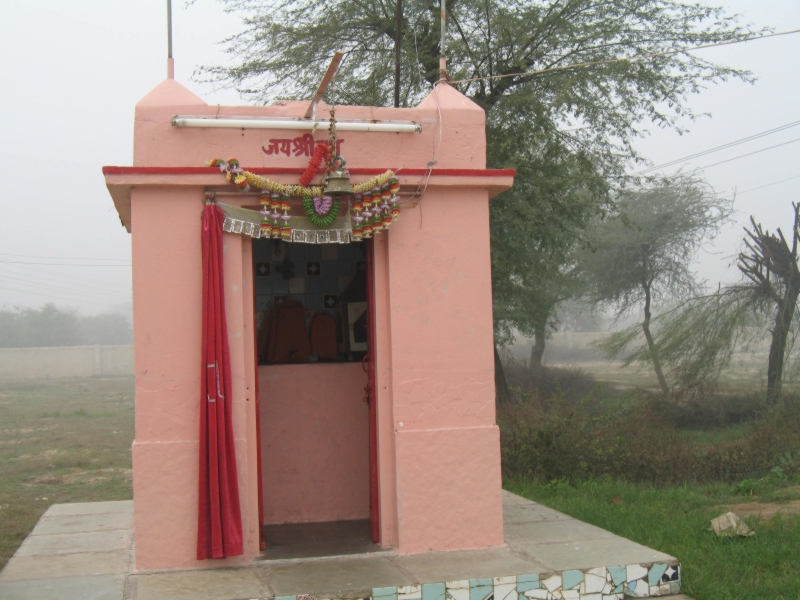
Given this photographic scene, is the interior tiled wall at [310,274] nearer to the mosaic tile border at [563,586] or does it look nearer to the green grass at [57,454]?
the mosaic tile border at [563,586]

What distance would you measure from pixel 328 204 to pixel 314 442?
92.4 inches

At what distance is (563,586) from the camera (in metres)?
5.20

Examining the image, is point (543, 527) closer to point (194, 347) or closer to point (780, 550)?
point (780, 550)

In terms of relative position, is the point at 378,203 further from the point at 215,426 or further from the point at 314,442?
the point at 314,442

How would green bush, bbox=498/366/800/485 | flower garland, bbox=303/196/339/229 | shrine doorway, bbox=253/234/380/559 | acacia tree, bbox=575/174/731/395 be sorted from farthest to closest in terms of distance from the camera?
acacia tree, bbox=575/174/731/395, green bush, bbox=498/366/800/485, shrine doorway, bbox=253/234/380/559, flower garland, bbox=303/196/339/229

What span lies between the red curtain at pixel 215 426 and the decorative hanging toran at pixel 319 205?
257 mm

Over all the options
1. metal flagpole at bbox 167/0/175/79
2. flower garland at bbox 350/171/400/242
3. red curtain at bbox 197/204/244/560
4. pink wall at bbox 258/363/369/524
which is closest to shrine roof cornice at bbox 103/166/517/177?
flower garland at bbox 350/171/400/242

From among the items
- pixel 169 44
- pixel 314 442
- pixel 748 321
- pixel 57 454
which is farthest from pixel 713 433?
pixel 169 44

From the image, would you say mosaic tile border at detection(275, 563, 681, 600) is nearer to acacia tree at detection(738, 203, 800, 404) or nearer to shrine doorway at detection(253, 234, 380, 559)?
shrine doorway at detection(253, 234, 380, 559)

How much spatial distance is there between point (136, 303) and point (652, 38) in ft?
36.8

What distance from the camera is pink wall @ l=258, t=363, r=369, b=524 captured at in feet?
22.8

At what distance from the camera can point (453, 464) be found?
5754mm

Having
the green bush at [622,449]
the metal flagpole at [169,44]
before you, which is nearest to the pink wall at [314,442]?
the metal flagpole at [169,44]

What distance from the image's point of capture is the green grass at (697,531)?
18.2 ft
